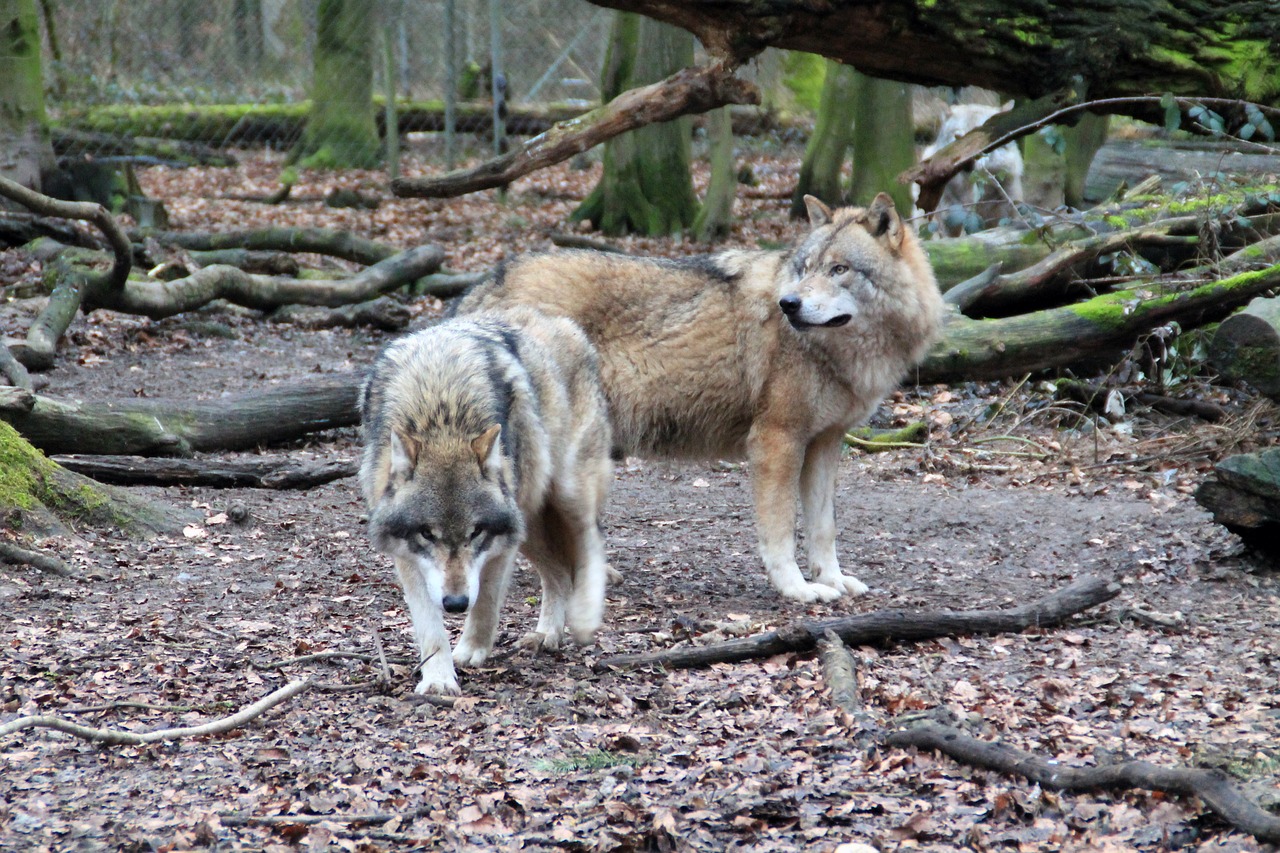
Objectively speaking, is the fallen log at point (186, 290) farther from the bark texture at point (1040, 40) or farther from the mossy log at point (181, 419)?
the bark texture at point (1040, 40)

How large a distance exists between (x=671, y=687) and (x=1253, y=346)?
374 cm

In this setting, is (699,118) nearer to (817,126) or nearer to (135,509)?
(817,126)

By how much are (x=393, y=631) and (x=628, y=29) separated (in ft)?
44.7

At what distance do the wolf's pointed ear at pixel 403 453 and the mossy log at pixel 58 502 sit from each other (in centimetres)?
258

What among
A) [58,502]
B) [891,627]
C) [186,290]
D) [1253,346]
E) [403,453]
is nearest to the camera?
[403,453]

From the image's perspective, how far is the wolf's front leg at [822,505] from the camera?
6.23 metres

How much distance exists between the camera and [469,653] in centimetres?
469

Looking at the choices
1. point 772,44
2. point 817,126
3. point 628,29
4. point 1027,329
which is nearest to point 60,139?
point 628,29

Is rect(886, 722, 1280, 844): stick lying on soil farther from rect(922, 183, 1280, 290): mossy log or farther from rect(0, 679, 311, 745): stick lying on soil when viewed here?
rect(922, 183, 1280, 290): mossy log

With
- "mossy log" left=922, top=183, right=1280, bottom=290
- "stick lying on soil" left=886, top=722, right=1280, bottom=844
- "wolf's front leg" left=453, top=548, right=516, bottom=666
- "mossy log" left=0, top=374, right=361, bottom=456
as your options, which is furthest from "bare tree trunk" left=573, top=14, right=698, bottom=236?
"stick lying on soil" left=886, top=722, right=1280, bottom=844

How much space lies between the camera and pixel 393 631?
512 cm

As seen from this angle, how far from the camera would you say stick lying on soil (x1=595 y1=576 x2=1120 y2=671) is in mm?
4621

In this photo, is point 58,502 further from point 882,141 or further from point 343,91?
point 343,91

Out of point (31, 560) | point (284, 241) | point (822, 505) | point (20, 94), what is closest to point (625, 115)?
point (822, 505)
